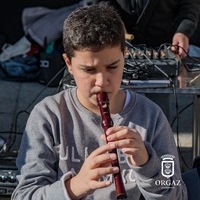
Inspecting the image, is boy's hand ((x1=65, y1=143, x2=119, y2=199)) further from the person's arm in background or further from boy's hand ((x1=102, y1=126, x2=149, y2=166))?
the person's arm in background

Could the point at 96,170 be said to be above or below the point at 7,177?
above

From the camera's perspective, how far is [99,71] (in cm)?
238

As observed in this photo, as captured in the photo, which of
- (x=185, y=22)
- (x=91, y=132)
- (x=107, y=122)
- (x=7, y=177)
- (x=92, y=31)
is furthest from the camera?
(x=185, y=22)

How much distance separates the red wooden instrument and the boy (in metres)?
0.04

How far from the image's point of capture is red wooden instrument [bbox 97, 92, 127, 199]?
7.16 feet

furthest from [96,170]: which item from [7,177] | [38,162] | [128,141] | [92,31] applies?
[7,177]

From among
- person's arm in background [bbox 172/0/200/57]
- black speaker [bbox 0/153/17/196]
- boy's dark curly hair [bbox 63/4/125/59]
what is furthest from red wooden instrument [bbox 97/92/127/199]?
person's arm in background [bbox 172/0/200/57]

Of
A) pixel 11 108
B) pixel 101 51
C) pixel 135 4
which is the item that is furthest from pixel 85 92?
pixel 11 108

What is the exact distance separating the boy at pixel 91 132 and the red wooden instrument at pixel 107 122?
0.14 ft

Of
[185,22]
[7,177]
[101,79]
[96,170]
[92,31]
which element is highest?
[92,31]

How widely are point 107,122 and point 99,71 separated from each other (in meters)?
0.19

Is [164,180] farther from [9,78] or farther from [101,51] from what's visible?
[9,78]

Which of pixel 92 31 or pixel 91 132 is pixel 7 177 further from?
pixel 92 31

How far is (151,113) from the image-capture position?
254 cm
